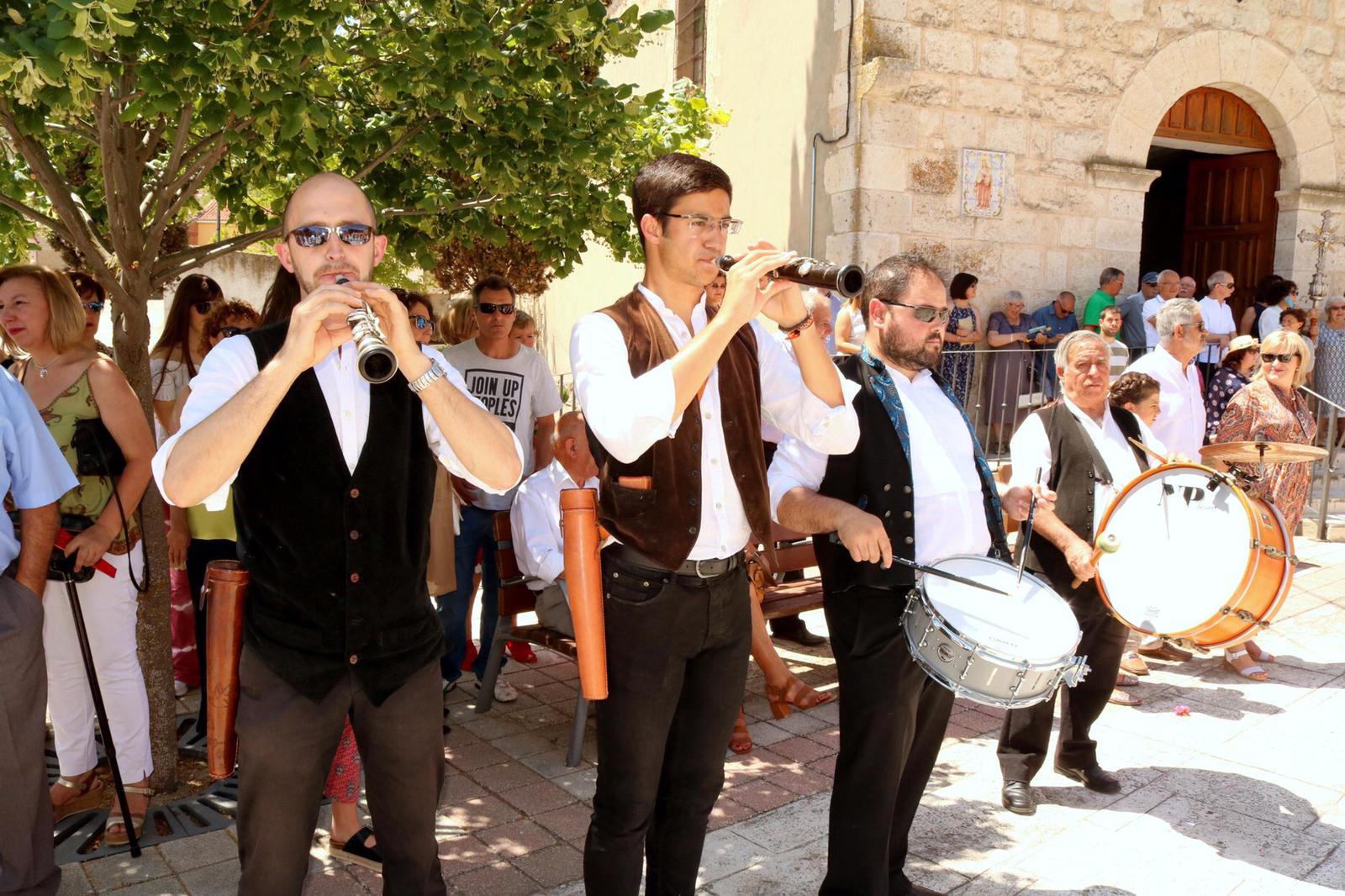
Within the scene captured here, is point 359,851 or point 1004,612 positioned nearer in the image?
point 1004,612

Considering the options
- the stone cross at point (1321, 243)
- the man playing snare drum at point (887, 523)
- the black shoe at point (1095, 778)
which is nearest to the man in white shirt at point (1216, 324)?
the stone cross at point (1321, 243)

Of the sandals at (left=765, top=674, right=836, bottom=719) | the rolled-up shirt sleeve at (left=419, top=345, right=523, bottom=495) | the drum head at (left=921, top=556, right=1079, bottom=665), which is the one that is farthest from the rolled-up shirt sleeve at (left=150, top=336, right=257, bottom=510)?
the sandals at (left=765, top=674, right=836, bottom=719)

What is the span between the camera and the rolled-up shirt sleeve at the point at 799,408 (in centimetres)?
287

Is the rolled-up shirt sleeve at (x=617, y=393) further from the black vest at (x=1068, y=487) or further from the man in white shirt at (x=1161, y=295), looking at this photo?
the man in white shirt at (x=1161, y=295)

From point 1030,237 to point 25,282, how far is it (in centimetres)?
903

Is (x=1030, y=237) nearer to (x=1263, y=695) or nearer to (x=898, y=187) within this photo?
(x=898, y=187)

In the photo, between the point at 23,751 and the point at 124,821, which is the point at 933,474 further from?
the point at 124,821

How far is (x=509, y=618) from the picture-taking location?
4.94 m

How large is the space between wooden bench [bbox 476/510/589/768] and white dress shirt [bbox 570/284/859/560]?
2184 mm

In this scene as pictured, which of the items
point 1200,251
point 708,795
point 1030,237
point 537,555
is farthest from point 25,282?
point 1200,251

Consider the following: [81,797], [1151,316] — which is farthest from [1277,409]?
[81,797]

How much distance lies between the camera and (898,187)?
9961mm

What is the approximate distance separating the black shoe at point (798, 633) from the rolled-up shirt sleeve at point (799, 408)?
3.37m

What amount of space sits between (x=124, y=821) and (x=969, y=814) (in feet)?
10.0
